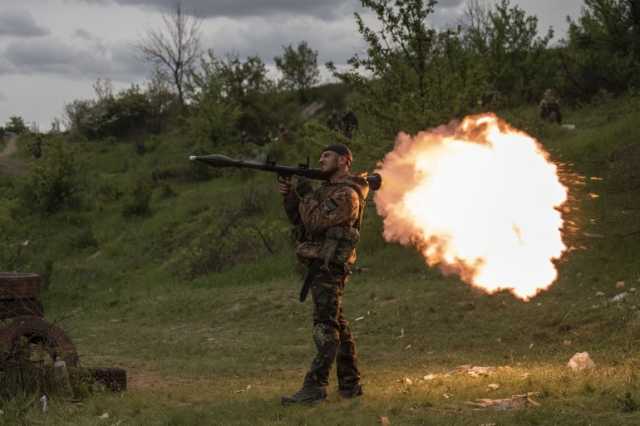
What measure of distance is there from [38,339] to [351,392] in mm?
4424

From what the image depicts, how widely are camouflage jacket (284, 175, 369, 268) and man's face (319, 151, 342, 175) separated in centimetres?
14

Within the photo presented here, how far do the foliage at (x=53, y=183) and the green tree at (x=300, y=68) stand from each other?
17917 millimetres

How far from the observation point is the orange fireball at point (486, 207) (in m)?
11.3

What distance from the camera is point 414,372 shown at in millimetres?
11797

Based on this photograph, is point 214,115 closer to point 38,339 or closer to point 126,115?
point 126,115

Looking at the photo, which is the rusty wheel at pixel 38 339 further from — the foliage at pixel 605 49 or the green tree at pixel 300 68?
the green tree at pixel 300 68

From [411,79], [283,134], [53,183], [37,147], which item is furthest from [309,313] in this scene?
[37,147]

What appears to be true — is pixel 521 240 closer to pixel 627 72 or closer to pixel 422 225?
pixel 422 225

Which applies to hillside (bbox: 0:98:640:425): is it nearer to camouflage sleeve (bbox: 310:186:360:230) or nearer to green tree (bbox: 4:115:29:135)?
camouflage sleeve (bbox: 310:186:360:230)

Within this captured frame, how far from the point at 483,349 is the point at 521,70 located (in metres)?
25.8

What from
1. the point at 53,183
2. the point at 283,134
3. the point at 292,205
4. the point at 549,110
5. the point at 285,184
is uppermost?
the point at 549,110

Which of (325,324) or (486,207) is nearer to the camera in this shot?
(325,324)

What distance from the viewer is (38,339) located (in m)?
11.1

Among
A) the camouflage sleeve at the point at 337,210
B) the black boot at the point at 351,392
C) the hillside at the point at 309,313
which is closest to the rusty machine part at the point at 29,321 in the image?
the hillside at the point at 309,313
